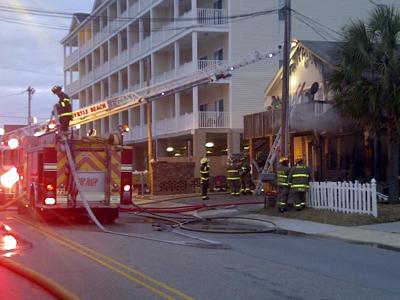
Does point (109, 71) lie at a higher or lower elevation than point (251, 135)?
higher

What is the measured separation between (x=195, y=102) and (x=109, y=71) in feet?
58.0

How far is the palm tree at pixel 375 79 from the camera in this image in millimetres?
17781

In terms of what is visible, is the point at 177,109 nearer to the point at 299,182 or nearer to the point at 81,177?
the point at 299,182

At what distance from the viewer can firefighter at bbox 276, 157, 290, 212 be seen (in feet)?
60.4

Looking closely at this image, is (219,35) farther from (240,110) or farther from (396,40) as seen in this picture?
(396,40)

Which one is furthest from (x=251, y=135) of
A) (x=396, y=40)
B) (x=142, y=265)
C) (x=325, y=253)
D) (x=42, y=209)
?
(x=142, y=265)

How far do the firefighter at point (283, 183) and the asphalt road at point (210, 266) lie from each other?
4.05m

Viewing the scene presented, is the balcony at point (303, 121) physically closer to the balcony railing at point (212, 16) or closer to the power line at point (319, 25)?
the balcony railing at point (212, 16)

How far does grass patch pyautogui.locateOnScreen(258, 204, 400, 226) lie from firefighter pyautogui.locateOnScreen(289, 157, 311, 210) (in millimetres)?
290

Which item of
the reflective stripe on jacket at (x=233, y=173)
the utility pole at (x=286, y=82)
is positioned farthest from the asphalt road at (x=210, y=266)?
the reflective stripe on jacket at (x=233, y=173)

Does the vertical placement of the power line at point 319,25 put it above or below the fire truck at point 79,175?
above

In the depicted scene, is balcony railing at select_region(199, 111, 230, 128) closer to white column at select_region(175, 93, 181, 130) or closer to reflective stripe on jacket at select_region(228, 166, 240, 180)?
white column at select_region(175, 93, 181, 130)

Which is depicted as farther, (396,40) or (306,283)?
(396,40)

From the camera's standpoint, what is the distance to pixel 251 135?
28.8 meters
